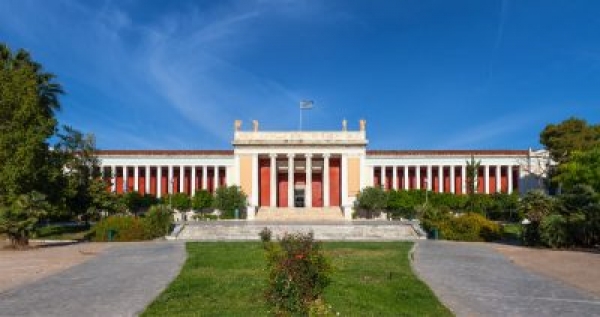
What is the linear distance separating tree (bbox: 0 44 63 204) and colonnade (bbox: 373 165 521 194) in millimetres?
44381

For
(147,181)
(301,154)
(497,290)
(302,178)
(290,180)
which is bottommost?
(497,290)

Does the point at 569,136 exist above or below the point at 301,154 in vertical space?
above

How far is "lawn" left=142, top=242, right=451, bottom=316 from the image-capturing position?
11258 mm

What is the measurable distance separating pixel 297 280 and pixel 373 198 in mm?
48010

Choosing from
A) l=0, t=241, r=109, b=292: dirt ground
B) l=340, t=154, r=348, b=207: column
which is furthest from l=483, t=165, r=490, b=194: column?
l=0, t=241, r=109, b=292: dirt ground

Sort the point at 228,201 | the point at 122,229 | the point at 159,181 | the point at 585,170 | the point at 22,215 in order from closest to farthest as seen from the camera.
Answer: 1. the point at 22,215
2. the point at 585,170
3. the point at 122,229
4. the point at 228,201
5. the point at 159,181

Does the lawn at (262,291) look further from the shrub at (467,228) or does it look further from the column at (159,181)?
the column at (159,181)

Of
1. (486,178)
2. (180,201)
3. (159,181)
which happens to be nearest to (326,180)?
(180,201)

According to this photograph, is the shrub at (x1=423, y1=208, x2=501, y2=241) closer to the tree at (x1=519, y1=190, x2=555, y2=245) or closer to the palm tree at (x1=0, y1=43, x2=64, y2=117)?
the tree at (x1=519, y1=190, x2=555, y2=245)

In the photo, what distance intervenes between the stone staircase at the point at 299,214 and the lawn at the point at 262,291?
1433 inches

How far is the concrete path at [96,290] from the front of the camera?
1180 cm

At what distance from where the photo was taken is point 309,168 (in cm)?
6162

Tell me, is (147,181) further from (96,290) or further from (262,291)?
(262,291)

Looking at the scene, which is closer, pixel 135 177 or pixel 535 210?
pixel 535 210
